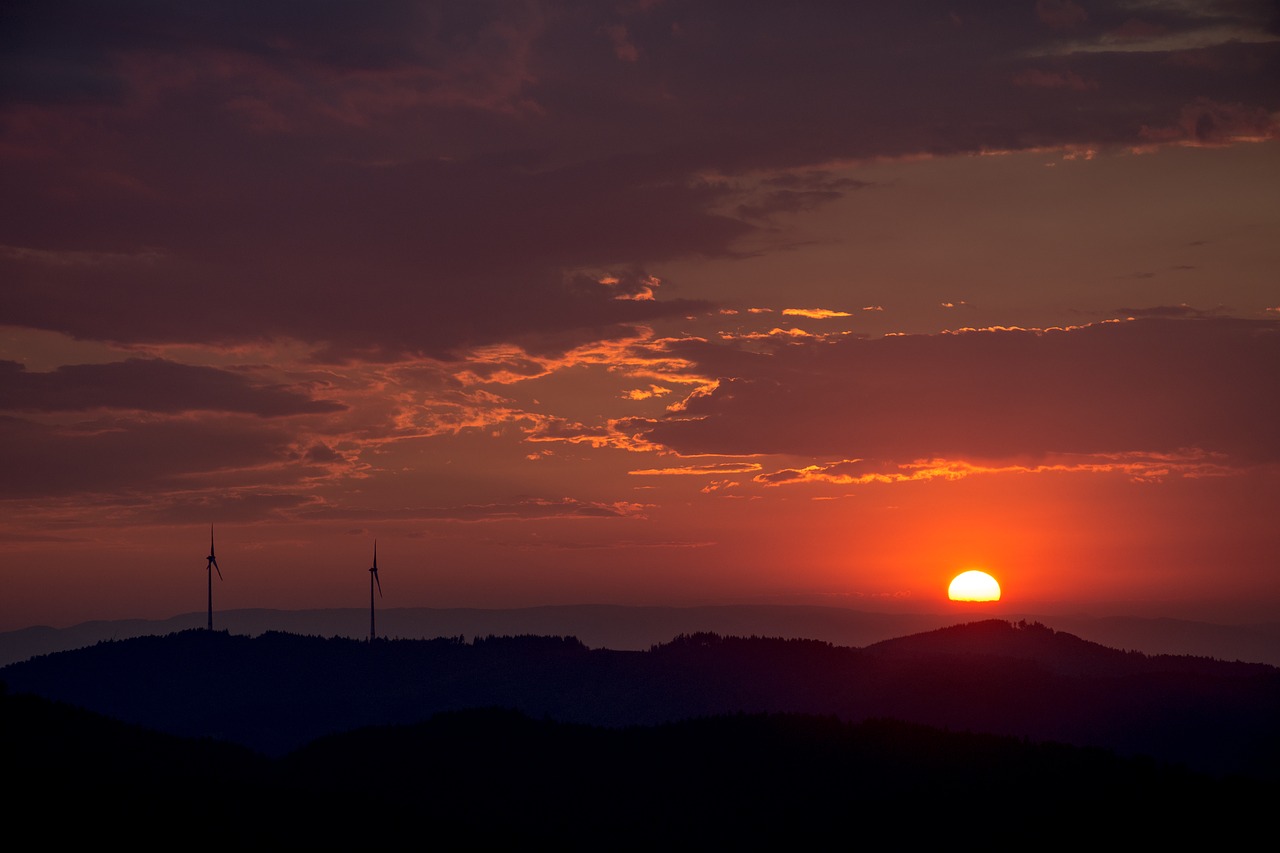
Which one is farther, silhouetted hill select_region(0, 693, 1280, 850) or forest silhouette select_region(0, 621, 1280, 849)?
forest silhouette select_region(0, 621, 1280, 849)

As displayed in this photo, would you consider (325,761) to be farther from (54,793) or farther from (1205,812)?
(1205,812)

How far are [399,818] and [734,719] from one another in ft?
169

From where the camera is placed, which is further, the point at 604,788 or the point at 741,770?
the point at 604,788

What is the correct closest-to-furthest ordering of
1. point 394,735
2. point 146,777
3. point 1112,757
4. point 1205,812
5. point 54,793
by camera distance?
1. point 54,793
2. point 146,777
3. point 1205,812
4. point 1112,757
5. point 394,735

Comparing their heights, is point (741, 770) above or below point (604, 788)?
above

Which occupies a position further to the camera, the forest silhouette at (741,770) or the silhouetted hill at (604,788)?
the forest silhouette at (741,770)

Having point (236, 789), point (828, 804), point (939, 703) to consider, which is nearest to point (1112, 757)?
point (828, 804)

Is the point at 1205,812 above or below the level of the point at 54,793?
below

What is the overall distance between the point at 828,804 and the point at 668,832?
1370cm

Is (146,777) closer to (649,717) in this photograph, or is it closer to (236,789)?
(236,789)

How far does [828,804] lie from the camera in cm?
10981

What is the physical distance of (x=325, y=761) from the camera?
136 metres

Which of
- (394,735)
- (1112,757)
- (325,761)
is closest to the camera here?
(1112,757)

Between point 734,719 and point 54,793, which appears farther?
point 734,719
